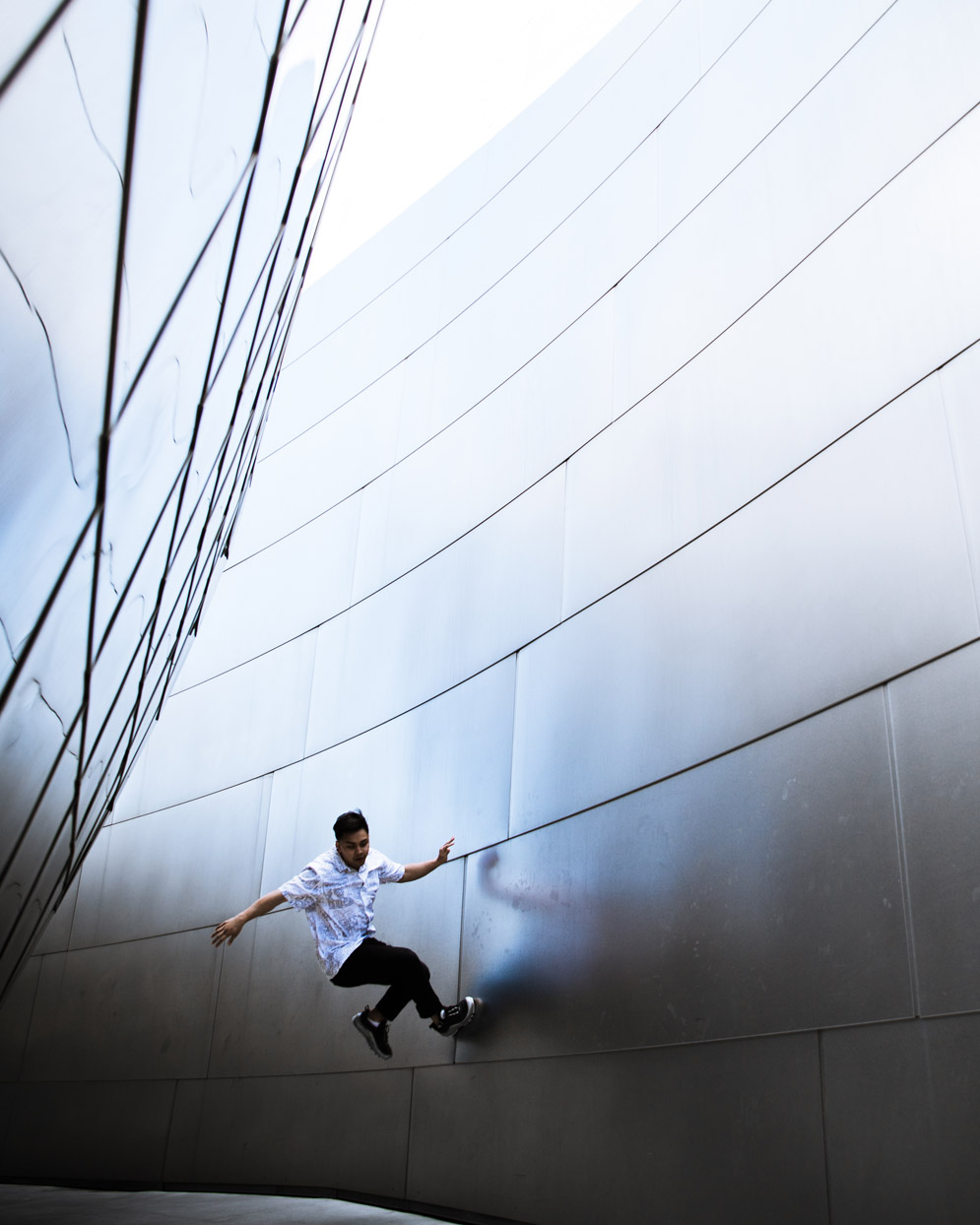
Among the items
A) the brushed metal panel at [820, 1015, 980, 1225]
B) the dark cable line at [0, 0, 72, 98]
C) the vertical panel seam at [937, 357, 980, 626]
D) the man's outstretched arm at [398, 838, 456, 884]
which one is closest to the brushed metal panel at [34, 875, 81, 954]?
the man's outstretched arm at [398, 838, 456, 884]

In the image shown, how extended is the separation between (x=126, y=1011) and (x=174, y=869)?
1.49 m

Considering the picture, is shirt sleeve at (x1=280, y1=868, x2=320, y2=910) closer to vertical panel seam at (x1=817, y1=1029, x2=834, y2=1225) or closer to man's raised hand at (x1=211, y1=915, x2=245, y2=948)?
man's raised hand at (x1=211, y1=915, x2=245, y2=948)

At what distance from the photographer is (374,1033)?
23.0 feet

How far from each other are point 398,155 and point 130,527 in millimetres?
11431

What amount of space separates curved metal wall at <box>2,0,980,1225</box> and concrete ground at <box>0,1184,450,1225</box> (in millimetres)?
357

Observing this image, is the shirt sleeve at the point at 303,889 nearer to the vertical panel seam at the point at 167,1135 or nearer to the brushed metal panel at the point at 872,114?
the vertical panel seam at the point at 167,1135

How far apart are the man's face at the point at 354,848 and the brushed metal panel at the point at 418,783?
0.82m

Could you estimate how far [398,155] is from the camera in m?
14.0

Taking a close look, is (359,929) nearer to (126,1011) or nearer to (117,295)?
(126,1011)

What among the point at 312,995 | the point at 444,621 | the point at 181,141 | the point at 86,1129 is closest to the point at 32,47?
the point at 181,141

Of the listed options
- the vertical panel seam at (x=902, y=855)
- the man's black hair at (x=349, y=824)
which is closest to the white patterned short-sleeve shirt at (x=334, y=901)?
the man's black hair at (x=349, y=824)

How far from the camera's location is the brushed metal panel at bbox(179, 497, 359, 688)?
10.9 m

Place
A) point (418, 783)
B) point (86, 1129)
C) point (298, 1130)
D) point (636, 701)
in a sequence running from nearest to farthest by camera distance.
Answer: point (636, 701) < point (298, 1130) < point (418, 783) < point (86, 1129)

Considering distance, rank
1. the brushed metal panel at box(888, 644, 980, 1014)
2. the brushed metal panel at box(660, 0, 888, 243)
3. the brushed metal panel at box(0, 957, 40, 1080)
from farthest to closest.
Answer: the brushed metal panel at box(0, 957, 40, 1080)
the brushed metal panel at box(660, 0, 888, 243)
the brushed metal panel at box(888, 644, 980, 1014)
